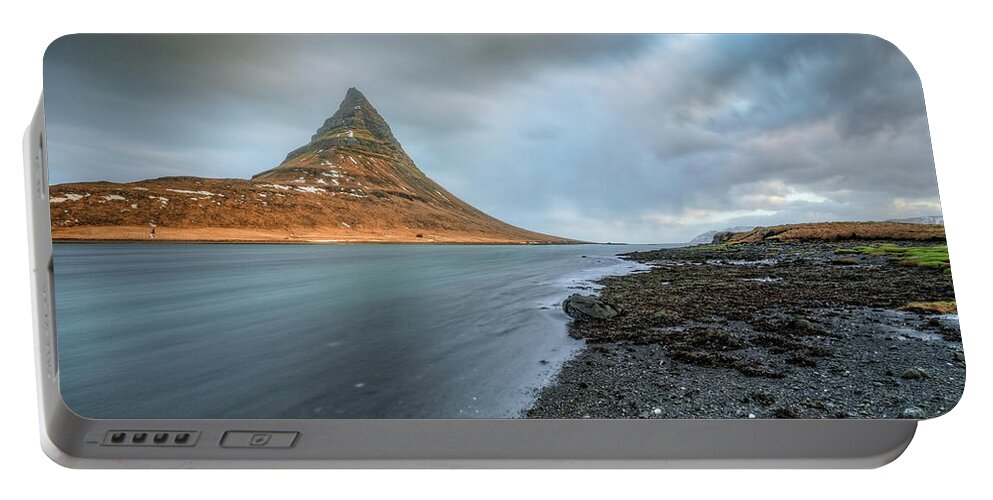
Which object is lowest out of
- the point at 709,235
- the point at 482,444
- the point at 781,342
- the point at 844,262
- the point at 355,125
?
the point at 482,444

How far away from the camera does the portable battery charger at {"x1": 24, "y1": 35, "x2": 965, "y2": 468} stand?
1.75 metres

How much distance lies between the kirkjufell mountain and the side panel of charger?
333 mm

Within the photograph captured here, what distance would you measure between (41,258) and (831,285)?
12.1 ft

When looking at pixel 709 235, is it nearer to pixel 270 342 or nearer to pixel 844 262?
pixel 844 262

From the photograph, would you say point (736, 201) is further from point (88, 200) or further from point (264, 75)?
point (88, 200)

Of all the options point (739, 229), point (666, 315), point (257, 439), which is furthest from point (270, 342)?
point (739, 229)

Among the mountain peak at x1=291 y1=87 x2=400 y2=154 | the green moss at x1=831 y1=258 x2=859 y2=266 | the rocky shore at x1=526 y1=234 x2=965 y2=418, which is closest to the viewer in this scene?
the rocky shore at x1=526 y1=234 x2=965 y2=418

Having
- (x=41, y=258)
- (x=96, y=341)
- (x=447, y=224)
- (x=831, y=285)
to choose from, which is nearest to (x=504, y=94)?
(x=447, y=224)

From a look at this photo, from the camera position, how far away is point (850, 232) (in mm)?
1857

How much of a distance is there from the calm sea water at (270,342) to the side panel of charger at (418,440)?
83 mm

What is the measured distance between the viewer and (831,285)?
6.01ft

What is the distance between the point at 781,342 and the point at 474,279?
144cm

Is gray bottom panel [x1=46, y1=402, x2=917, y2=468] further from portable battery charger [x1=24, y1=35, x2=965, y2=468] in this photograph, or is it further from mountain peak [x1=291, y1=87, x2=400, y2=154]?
mountain peak [x1=291, y1=87, x2=400, y2=154]

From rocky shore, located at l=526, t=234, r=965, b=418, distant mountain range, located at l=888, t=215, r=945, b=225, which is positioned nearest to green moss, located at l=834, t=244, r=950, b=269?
rocky shore, located at l=526, t=234, r=965, b=418
